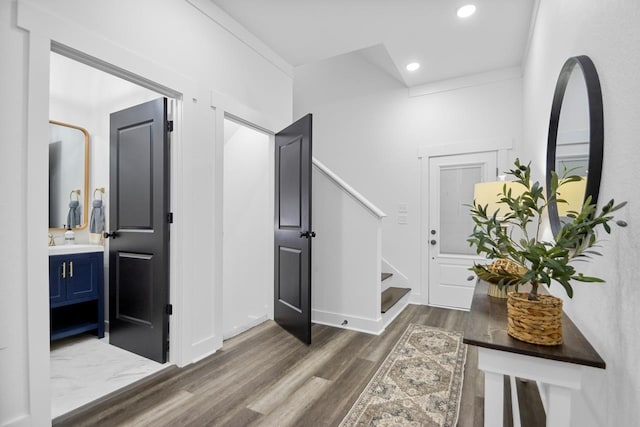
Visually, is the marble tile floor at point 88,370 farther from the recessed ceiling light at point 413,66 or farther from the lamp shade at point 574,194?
the recessed ceiling light at point 413,66

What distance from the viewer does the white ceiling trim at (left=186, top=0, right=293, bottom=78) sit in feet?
8.38

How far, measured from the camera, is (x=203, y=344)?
2.56 meters

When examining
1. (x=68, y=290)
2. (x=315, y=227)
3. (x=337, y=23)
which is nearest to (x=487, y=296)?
(x=315, y=227)

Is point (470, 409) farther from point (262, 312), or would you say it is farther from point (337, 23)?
point (337, 23)

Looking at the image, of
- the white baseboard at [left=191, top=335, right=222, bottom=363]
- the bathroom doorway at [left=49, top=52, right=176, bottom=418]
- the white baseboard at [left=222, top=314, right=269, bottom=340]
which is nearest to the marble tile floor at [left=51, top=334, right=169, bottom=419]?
the bathroom doorway at [left=49, top=52, right=176, bottom=418]

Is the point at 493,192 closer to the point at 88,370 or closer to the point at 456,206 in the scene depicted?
the point at 456,206

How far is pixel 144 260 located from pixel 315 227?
1733 mm

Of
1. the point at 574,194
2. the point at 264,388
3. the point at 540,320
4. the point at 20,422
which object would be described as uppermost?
the point at 574,194

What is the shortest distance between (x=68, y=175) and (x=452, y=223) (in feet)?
14.8

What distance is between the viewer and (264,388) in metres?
2.13

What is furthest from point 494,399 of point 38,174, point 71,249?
point 71,249

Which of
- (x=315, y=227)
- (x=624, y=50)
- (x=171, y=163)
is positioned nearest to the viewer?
(x=624, y=50)

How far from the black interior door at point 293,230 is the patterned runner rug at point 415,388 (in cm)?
85

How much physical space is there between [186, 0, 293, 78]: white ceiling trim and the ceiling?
0.05 m
